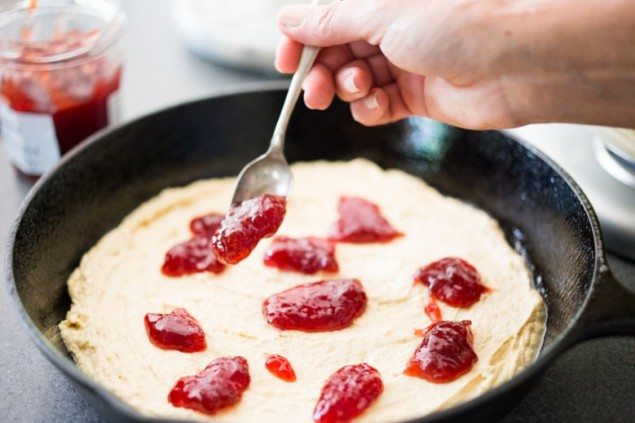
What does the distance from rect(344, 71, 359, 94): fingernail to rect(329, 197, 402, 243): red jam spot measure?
1.30ft

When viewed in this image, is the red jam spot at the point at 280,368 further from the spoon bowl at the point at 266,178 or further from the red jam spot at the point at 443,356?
the spoon bowl at the point at 266,178

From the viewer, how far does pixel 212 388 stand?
5.75 ft

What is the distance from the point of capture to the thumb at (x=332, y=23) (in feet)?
6.61

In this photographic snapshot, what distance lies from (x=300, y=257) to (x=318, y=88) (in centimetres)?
53

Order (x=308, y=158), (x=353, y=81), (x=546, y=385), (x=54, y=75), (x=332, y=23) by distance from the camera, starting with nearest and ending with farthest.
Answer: (x=546, y=385), (x=332, y=23), (x=353, y=81), (x=54, y=75), (x=308, y=158)

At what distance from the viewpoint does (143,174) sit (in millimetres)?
2549

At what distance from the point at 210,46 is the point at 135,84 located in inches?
14.9

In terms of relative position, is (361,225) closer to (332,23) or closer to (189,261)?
(189,261)

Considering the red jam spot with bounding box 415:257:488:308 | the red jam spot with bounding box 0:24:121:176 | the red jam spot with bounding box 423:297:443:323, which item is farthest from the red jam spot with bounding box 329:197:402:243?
the red jam spot with bounding box 0:24:121:176

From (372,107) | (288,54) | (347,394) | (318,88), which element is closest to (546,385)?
(347,394)

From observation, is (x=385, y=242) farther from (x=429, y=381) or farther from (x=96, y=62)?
(x=96, y=62)

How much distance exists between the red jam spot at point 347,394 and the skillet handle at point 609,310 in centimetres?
50

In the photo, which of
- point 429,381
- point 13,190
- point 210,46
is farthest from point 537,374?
point 210,46

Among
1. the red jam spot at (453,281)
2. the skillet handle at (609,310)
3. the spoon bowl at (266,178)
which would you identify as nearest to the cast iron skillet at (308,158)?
the skillet handle at (609,310)
